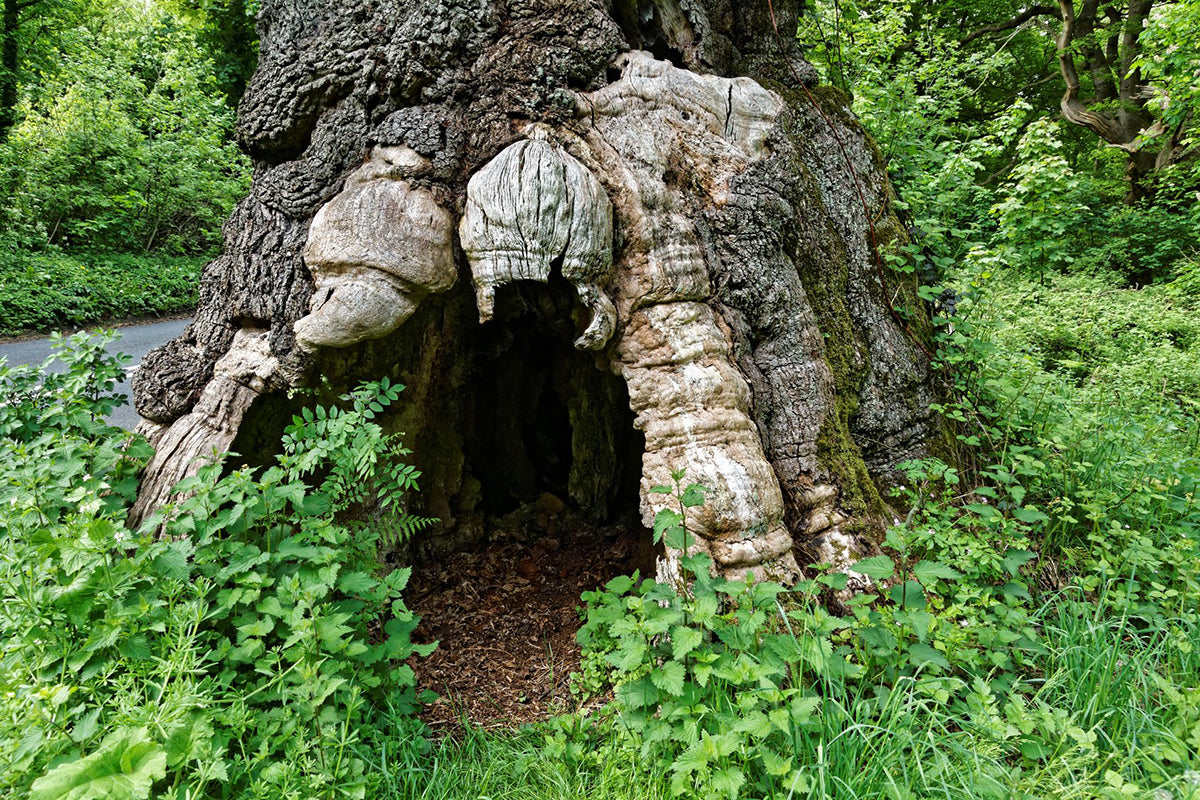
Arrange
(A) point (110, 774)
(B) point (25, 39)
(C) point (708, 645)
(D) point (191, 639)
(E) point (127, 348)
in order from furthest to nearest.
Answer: (B) point (25, 39) → (E) point (127, 348) → (C) point (708, 645) → (D) point (191, 639) → (A) point (110, 774)

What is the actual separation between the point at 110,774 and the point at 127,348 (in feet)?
33.2

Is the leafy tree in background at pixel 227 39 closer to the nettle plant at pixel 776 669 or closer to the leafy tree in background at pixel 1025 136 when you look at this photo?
→ the leafy tree in background at pixel 1025 136

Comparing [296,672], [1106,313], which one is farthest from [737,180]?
[1106,313]

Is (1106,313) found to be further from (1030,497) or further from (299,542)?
(299,542)

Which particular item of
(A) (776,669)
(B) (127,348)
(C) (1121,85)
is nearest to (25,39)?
(B) (127,348)

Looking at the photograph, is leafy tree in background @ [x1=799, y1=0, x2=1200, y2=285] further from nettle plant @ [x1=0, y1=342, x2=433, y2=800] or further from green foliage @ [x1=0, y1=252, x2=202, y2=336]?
green foliage @ [x1=0, y1=252, x2=202, y2=336]

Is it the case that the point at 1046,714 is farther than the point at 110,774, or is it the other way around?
the point at 1046,714

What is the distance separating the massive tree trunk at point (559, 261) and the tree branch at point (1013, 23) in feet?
43.5

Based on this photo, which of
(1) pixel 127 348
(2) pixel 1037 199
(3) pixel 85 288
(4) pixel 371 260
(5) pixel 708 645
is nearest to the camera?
(5) pixel 708 645

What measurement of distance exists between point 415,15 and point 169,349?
6.07ft

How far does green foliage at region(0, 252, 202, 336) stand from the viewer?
9.34 meters

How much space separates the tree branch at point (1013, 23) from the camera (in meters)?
12.0

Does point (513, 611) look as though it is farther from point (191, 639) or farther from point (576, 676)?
point (191, 639)

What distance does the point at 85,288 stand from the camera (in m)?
10.4
